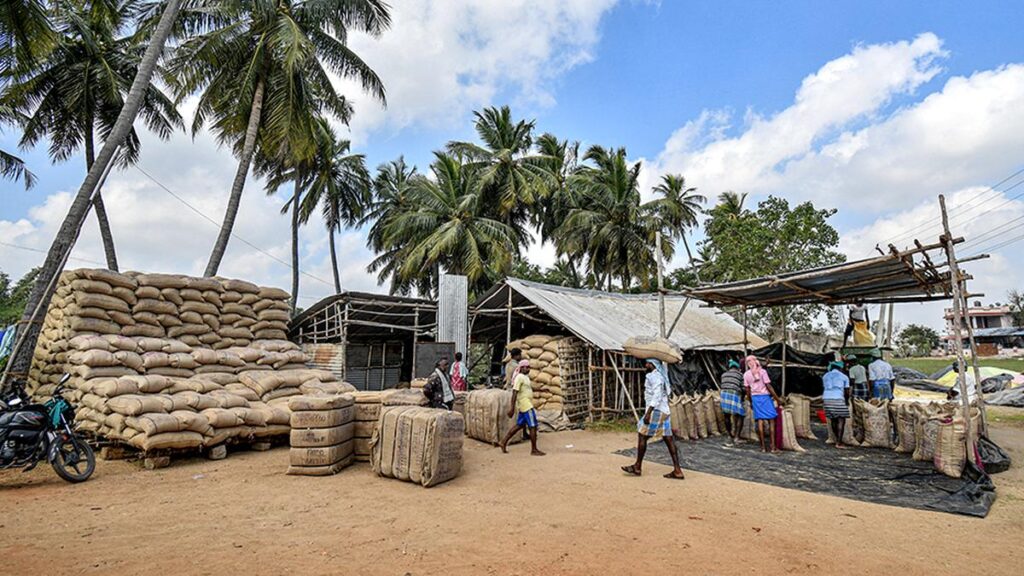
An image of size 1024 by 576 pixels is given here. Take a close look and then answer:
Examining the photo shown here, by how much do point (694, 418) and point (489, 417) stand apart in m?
3.60

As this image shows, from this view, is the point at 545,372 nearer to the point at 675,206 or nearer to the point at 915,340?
the point at 675,206

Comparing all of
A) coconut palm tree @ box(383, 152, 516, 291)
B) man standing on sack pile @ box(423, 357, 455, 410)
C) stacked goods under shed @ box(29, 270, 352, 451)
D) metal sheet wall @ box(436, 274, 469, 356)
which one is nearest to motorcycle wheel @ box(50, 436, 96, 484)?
stacked goods under shed @ box(29, 270, 352, 451)

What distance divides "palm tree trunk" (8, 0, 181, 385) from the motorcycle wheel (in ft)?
9.74

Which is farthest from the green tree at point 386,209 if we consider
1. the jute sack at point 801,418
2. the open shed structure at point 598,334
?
the jute sack at point 801,418

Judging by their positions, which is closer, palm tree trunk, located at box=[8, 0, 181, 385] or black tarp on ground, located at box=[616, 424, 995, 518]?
black tarp on ground, located at box=[616, 424, 995, 518]

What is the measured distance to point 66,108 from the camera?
1465cm

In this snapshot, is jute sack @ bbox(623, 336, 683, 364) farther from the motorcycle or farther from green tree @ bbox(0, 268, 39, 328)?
green tree @ bbox(0, 268, 39, 328)

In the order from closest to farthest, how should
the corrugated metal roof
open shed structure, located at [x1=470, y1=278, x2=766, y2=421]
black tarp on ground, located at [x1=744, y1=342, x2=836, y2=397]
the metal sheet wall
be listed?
open shed structure, located at [x1=470, y1=278, x2=766, y2=421]
the corrugated metal roof
black tarp on ground, located at [x1=744, y1=342, x2=836, y2=397]
the metal sheet wall

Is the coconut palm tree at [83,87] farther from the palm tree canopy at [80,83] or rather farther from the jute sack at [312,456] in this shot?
the jute sack at [312,456]

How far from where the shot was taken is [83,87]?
14.2 meters

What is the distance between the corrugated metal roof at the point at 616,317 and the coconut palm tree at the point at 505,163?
7.88 meters

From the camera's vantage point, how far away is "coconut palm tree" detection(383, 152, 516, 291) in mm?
20891

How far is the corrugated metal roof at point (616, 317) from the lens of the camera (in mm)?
11703

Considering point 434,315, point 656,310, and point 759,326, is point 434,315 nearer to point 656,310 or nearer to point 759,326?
point 656,310
